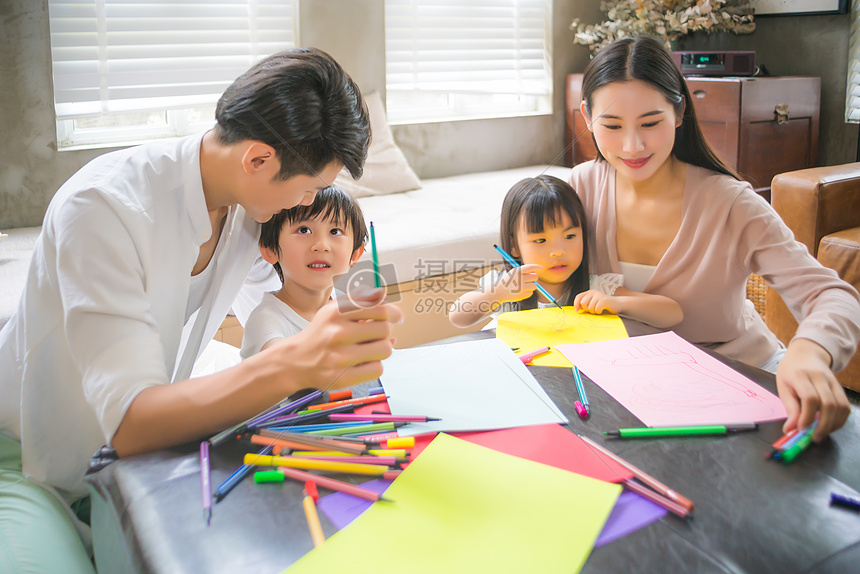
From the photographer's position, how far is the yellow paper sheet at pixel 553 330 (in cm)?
106

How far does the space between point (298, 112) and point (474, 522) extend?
619 millimetres

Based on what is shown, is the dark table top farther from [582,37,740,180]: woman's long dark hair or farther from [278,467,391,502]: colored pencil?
[582,37,740,180]: woman's long dark hair

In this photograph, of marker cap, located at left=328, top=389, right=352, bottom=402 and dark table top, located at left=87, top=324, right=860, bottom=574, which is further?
marker cap, located at left=328, top=389, right=352, bottom=402

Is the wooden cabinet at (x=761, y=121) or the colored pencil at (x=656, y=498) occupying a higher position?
the wooden cabinet at (x=761, y=121)

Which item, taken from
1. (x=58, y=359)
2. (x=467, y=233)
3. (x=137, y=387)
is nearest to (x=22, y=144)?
(x=467, y=233)

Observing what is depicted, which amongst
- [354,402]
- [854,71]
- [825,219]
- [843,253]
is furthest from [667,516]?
[854,71]

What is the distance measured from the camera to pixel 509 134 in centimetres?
373

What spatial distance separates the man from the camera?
30.8 inches

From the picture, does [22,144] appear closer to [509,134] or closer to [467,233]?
[467,233]

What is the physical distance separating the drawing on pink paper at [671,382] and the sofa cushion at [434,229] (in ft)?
4.27

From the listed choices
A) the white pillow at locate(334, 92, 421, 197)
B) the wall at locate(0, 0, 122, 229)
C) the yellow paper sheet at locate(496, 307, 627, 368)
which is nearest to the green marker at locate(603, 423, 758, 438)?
the yellow paper sheet at locate(496, 307, 627, 368)

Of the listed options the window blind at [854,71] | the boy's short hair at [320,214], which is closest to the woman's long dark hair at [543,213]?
the boy's short hair at [320,214]

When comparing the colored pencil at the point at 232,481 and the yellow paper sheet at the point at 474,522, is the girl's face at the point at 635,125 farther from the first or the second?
the colored pencil at the point at 232,481

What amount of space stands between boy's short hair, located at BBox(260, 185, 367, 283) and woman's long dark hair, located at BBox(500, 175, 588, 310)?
361 millimetres
